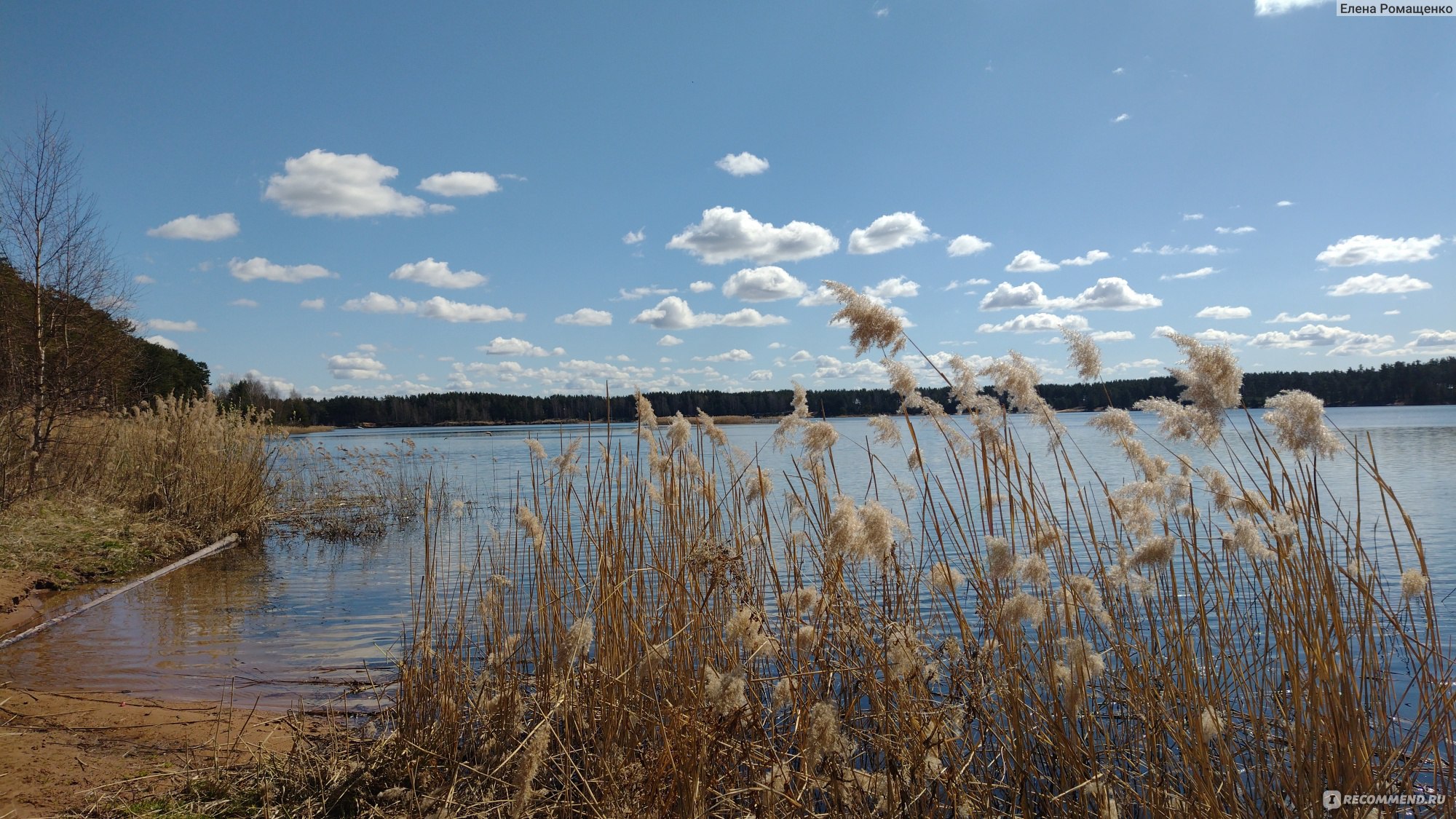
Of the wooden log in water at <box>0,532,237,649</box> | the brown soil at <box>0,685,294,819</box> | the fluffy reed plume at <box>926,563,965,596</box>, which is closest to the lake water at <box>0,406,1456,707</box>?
the wooden log in water at <box>0,532,237,649</box>

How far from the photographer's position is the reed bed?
7.96 feet

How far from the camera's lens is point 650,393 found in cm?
448

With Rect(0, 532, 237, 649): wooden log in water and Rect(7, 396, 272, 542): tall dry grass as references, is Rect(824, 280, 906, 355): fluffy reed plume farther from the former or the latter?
Rect(7, 396, 272, 542): tall dry grass

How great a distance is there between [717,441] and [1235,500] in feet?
7.63

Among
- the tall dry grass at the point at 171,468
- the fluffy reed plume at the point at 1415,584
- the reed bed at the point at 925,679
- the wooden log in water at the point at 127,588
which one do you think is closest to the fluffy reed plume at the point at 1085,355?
the reed bed at the point at 925,679

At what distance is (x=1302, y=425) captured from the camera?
2.46m

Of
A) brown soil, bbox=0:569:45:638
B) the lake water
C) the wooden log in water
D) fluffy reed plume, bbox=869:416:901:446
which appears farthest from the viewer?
brown soil, bbox=0:569:45:638

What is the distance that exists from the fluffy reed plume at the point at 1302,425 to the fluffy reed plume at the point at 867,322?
123 cm

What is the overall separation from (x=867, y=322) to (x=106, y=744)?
418cm

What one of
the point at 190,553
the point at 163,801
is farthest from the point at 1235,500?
the point at 190,553

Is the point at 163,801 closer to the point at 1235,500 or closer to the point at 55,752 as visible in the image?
the point at 55,752

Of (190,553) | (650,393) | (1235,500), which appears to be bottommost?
(190,553)

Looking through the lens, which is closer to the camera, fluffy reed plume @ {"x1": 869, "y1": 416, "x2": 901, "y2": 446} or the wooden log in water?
fluffy reed plume @ {"x1": 869, "y1": 416, "x2": 901, "y2": 446}

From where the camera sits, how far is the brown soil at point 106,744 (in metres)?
3.15
